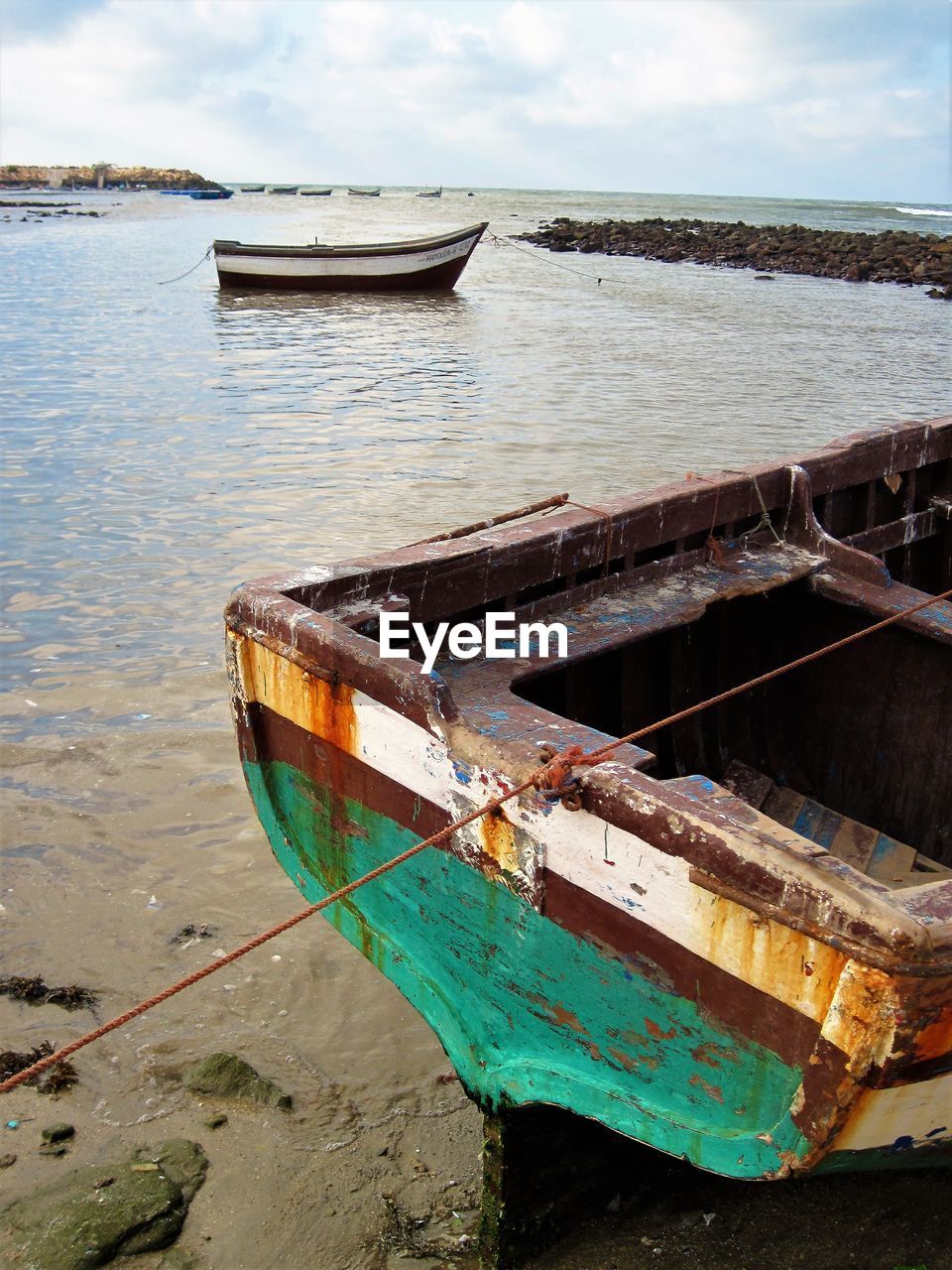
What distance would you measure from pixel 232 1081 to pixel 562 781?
187 cm

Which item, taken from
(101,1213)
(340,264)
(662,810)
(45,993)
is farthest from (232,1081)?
(340,264)

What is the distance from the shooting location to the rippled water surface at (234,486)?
3.84m

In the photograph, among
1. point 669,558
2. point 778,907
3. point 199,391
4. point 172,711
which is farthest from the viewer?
point 199,391

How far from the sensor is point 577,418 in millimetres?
13398

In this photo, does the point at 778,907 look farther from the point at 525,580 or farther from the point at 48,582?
the point at 48,582

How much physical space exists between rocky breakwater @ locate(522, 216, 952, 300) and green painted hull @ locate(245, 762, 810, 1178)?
31.2 m

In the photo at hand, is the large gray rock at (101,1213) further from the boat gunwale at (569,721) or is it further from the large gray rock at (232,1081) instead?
the boat gunwale at (569,721)

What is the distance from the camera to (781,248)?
4100cm

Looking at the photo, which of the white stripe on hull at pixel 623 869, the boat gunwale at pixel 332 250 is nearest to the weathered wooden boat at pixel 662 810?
the white stripe on hull at pixel 623 869

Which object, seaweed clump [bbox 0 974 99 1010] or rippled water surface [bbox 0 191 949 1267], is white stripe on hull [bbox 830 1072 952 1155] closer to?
rippled water surface [bbox 0 191 949 1267]

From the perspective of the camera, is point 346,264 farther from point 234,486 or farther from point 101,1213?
point 101,1213

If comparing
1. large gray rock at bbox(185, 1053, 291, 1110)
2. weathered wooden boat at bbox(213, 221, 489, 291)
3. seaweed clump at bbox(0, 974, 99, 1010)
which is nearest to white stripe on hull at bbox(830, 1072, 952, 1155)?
large gray rock at bbox(185, 1053, 291, 1110)

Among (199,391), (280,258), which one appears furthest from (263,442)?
(280,258)

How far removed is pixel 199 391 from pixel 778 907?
1381cm
